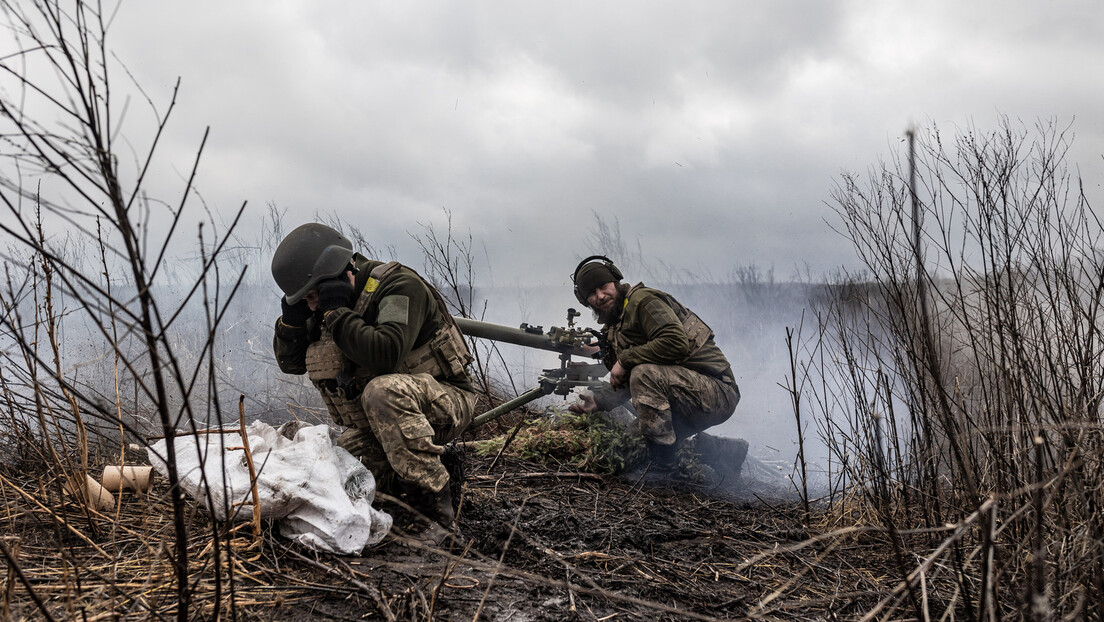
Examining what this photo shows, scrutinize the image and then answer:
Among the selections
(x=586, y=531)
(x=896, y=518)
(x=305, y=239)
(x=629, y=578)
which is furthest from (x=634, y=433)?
(x=305, y=239)

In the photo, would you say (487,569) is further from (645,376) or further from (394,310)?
(645,376)

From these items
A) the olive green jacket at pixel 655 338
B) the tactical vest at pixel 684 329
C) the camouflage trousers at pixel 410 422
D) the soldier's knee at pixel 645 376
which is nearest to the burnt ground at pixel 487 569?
the camouflage trousers at pixel 410 422

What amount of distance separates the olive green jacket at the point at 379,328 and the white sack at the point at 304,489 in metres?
0.47

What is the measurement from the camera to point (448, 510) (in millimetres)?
3635

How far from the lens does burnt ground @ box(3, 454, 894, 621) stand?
239cm

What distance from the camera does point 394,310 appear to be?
3637mm

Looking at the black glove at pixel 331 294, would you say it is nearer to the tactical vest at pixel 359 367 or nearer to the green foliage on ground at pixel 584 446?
the tactical vest at pixel 359 367

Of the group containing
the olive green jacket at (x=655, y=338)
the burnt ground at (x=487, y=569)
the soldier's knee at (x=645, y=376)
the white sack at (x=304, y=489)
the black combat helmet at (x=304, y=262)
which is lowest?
the burnt ground at (x=487, y=569)

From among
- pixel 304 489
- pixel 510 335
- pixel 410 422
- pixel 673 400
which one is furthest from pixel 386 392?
pixel 673 400

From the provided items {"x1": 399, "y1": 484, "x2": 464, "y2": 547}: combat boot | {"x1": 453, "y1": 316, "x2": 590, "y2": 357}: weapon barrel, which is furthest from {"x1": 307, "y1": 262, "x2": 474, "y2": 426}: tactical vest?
{"x1": 453, "y1": 316, "x2": 590, "y2": 357}: weapon barrel

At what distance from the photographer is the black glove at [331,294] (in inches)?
145

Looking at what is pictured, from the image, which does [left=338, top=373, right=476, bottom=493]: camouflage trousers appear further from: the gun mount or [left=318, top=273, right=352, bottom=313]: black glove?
the gun mount

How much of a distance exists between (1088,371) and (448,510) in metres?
2.83

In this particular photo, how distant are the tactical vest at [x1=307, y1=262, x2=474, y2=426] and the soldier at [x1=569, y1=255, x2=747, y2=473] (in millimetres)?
1874
